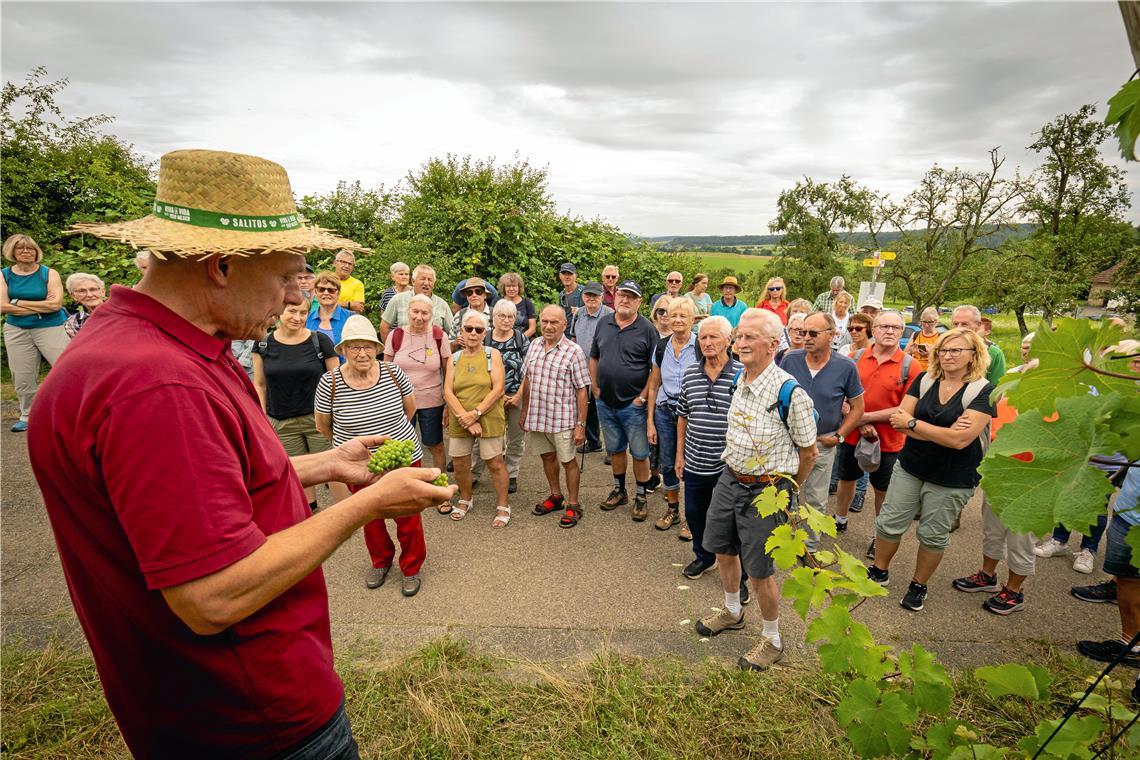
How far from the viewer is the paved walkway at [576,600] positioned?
12.6 ft

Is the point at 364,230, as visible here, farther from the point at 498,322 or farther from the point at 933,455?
the point at 933,455

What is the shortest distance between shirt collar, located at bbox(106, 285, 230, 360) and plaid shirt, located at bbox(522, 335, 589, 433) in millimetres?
4068

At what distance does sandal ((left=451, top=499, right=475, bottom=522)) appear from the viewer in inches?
225

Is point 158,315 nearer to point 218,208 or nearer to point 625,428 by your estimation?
point 218,208

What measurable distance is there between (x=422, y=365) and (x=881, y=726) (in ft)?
16.3

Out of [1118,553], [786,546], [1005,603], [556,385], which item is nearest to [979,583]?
[1005,603]

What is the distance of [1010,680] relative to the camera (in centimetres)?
155

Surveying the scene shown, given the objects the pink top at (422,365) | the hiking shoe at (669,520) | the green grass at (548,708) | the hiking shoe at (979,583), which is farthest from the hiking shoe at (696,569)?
the pink top at (422,365)

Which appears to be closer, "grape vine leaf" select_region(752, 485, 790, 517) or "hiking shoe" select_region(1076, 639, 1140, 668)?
"grape vine leaf" select_region(752, 485, 790, 517)

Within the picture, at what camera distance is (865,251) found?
1065 inches

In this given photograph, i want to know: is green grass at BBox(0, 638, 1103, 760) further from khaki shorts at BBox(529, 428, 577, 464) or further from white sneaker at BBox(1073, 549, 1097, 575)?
khaki shorts at BBox(529, 428, 577, 464)

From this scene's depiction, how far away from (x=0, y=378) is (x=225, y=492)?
1304cm

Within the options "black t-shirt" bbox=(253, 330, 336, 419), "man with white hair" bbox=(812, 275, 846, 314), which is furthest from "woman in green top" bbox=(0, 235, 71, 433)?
"man with white hair" bbox=(812, 275, 846, 314)

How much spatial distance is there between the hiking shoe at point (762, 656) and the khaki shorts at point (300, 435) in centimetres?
408
